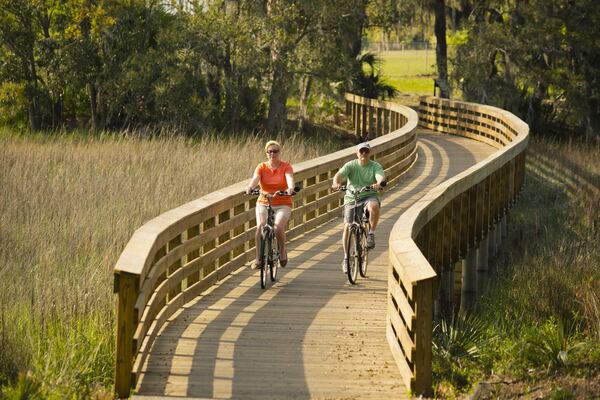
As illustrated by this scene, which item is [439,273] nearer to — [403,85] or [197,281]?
[197,281]

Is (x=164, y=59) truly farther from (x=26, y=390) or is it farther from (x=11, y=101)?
(x=26, y=390)

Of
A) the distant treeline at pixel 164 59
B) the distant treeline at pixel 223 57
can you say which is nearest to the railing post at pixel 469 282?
the distant treeline at pixel 223 57

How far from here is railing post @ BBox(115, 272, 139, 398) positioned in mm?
9242

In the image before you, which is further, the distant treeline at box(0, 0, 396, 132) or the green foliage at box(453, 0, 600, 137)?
the green foliage at box(453, 0, 600, 137)

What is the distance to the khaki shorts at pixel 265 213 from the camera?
Result: 13633mm

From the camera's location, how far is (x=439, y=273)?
1627 cm

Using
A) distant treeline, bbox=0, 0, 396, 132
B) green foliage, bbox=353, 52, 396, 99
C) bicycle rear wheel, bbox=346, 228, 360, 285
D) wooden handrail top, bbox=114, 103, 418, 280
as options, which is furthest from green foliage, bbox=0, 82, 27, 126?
bicycle rear wheel, bbox=346, 228, 360, 285

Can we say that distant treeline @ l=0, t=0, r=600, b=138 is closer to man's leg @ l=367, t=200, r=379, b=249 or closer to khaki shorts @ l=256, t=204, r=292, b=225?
man's leg @ l=367, t=200, r=379, b=249

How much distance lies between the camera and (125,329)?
9.30 meters

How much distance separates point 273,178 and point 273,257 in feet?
3.16

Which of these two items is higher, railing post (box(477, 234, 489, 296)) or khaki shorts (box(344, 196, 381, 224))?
khaki shorts (box(344, 196, 381, 224))

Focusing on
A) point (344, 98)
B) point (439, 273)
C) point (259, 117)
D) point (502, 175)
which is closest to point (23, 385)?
point (439, 273)

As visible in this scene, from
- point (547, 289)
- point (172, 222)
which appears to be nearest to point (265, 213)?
point (172, 222)

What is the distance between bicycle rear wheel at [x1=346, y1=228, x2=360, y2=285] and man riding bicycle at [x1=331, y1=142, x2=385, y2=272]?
6 centimetres
